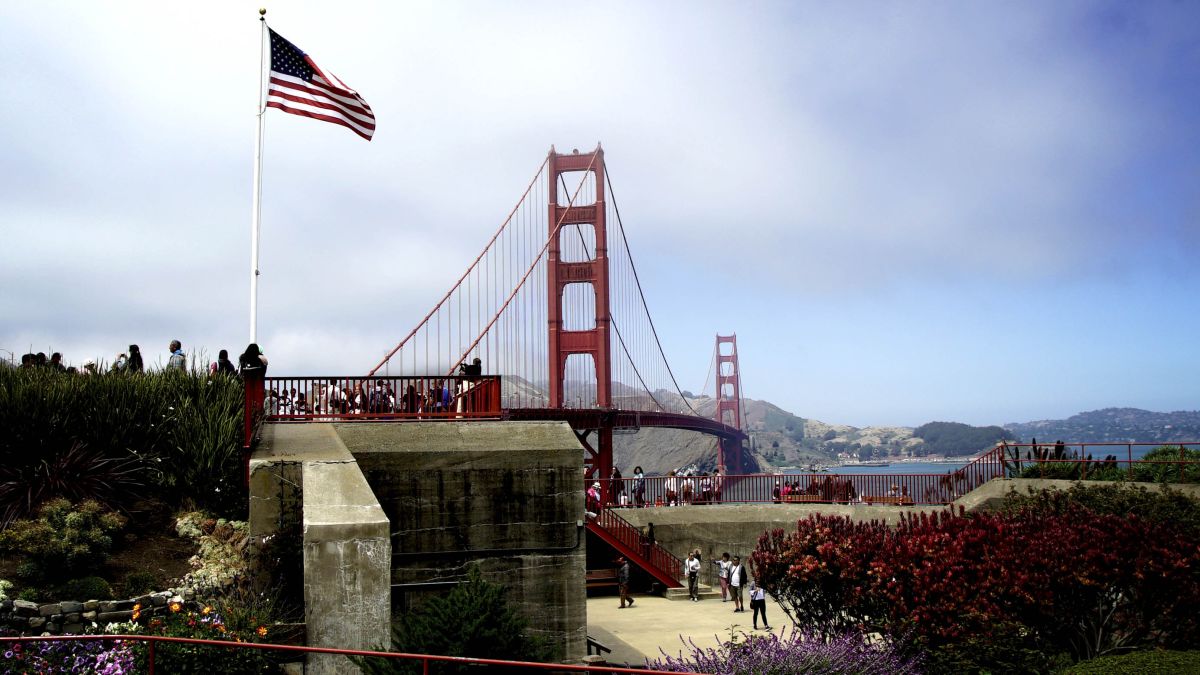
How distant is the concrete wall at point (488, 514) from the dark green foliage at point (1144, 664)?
5525 mm

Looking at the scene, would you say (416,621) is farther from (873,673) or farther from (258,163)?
(258,163)

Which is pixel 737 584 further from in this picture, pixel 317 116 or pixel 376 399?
pixel 317 116

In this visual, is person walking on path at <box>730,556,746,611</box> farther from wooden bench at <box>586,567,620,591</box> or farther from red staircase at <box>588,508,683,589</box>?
wooden bench at <box>586,567,620,591</box>

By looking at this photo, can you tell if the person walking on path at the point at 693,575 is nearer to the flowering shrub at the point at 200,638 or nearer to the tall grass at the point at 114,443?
the tall grass at the point at 114,443

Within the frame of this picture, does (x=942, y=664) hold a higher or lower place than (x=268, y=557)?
lower

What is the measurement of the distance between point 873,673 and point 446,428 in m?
5.89

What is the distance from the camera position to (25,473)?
1288 cm

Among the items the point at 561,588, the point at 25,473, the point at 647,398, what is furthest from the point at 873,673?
the point at 647,398

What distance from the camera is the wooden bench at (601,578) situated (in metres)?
23.3

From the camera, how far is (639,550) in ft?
78.5

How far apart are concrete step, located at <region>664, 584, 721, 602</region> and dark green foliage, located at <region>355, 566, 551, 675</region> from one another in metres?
13.6

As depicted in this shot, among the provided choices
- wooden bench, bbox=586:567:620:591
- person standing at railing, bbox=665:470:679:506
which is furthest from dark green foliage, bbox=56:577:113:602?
person standing at railing, bbox=665:470:679:506

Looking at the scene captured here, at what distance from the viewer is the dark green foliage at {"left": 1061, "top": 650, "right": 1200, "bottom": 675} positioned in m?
10.5

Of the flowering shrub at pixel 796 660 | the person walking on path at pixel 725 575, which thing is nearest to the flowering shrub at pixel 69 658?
the flowering shrub at pixel 796 660
